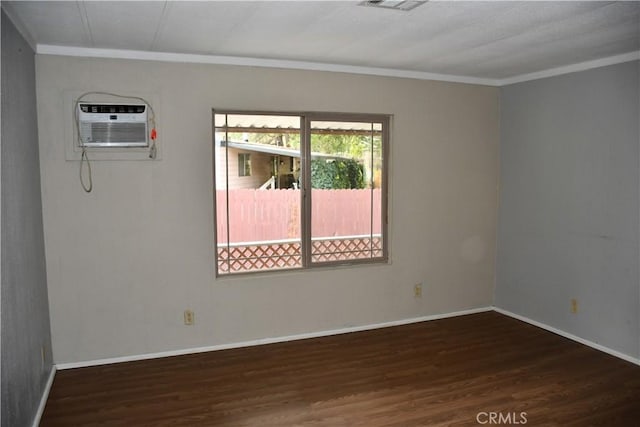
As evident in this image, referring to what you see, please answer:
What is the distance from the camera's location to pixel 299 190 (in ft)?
13.9

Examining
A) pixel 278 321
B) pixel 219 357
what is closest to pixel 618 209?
pixel 278 321

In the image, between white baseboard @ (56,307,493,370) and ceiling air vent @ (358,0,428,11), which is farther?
white baseboard @ (56,307,493,370)

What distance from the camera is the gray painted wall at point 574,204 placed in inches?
148

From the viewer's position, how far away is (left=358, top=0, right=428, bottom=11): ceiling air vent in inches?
99.3

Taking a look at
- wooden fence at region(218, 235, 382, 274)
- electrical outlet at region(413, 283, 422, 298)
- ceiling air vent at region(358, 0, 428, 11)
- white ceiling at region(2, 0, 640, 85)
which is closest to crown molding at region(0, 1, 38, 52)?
white ceiling at region(2, 0, 640, 85)

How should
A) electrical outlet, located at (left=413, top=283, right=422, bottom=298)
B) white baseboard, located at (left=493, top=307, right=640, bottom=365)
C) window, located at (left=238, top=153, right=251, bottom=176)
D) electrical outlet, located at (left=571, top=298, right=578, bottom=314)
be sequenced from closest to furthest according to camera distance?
white baseboard, located at (left=493, top=307, right=640, bottom=365) → window, located at (left=238, top=153, right=251, bottom=176) → electrical outlet, located at (left=571, top=298, right=578, bottom=314) → electrical outlet, located at (left=413, top=283, right=422, bottom=298)

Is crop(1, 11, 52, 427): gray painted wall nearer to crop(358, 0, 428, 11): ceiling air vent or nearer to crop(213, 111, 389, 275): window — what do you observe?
crop(213, 111, 389, 275): window

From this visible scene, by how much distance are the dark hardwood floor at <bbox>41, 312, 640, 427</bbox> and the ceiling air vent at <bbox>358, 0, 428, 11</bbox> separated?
2305 millimetres

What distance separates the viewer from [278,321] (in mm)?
4152

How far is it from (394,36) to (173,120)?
1.72m

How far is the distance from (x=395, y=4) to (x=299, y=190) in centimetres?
198

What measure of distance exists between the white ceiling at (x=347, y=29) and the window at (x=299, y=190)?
1.91ft

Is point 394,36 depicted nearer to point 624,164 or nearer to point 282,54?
point 282,54

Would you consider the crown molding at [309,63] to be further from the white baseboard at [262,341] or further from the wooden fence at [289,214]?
the white baseboard at [262,341]
